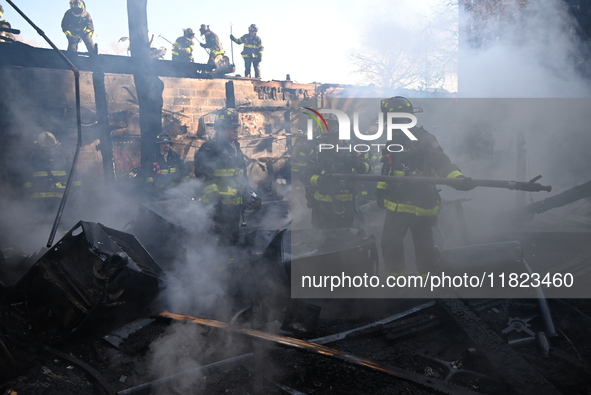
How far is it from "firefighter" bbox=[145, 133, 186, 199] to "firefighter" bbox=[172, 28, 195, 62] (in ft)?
13.8

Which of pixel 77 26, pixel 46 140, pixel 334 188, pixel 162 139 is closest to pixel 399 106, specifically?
pixel 334 188

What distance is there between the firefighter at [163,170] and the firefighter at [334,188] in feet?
14.0

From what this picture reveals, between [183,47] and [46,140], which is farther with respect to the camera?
[183,47]

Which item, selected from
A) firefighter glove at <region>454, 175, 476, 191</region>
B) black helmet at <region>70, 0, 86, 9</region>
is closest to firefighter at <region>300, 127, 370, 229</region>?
firefighter glove at <region>454, 175, 476, 191</region>

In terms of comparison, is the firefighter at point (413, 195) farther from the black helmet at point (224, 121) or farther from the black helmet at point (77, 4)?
the black helmet at point (77, 4)

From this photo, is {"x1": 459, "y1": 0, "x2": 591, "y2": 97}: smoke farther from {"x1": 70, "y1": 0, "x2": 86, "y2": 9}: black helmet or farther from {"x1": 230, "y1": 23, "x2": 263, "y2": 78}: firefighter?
{"x1": 70, "y1": 0, "x2": 86, "y2": 9}: black helmet

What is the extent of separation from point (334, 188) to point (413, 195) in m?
1.18

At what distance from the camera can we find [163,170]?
9.05 m

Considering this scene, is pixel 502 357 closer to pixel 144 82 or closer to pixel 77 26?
pixel 144 82

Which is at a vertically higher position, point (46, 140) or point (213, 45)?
point (213, 45)

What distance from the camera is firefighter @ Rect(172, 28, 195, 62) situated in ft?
41.3

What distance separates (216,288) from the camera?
4340 mm

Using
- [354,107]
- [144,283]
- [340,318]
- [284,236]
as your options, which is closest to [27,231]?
[144,283]

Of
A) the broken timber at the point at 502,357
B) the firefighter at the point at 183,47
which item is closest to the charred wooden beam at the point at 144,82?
the firefighter at the point at 183,47
